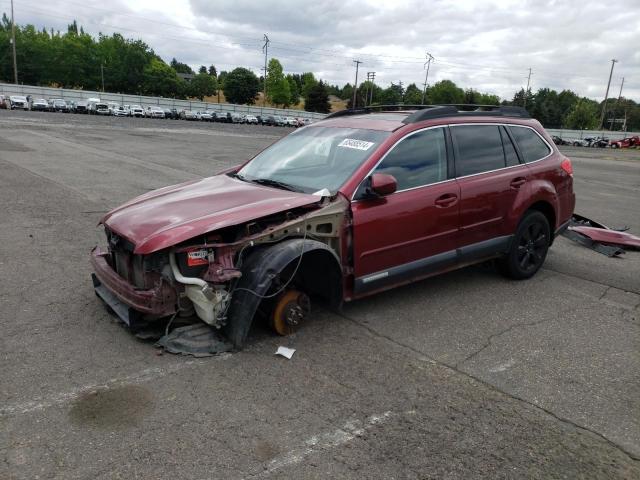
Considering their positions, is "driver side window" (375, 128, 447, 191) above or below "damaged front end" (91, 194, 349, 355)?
above

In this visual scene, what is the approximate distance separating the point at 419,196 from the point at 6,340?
11.6 feet

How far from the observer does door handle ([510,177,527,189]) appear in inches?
213

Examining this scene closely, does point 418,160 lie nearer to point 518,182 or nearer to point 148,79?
point 518,182

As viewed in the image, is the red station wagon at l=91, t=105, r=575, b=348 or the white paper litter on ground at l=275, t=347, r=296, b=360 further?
the white paper litter on ground at l=275, t=347, r=296, b=360

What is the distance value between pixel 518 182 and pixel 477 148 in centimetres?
66

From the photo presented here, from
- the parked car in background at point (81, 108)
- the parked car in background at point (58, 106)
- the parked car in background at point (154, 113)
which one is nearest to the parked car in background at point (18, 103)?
the parked car in background at point (58, 106)

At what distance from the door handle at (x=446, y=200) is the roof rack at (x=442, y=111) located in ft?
2.47

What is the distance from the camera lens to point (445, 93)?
12481 centimetres

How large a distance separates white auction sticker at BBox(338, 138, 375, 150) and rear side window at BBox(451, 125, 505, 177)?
3.30 feet

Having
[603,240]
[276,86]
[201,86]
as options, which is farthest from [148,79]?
[603,240]

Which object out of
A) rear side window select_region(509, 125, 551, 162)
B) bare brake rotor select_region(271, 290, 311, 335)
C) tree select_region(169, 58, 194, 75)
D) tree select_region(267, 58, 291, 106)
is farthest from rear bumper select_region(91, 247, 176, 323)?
tree select_region(169, 58, 194, 75)

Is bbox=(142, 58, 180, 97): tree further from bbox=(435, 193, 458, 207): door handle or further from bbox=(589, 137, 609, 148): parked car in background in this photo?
bbox=(435, 193, 458, 207): door handle

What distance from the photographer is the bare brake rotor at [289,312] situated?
3984mm

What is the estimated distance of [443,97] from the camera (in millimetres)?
124438
